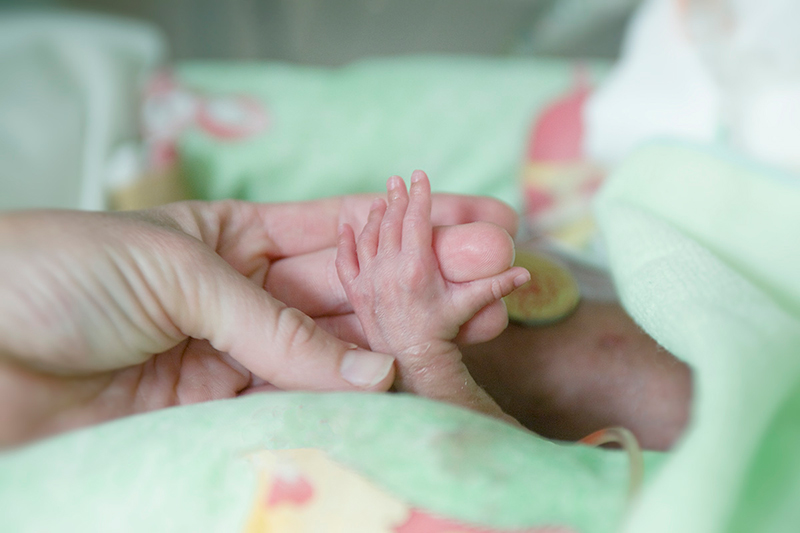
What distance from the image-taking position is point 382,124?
0.94 m

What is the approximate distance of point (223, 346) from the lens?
0.35 meters

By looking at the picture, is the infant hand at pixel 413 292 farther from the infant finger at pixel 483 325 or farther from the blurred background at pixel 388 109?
the blurred background at pixel 388 109

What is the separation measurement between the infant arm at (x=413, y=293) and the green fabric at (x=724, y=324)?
4.2 inches

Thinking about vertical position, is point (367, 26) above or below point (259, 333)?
above

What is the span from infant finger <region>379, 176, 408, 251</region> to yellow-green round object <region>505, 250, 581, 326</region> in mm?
87

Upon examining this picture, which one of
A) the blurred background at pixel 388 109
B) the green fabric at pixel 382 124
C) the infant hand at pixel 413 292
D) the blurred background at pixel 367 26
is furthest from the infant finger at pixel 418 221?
the blurred background at pixel 367 26

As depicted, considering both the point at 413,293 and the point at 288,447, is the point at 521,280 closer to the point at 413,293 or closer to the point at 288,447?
the point at 413,293

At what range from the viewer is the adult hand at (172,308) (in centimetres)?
27

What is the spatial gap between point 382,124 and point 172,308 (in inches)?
26.2

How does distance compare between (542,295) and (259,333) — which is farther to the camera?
(542,295)

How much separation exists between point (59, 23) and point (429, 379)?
3.78 ft

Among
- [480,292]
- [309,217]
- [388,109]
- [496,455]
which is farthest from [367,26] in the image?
[496,455]

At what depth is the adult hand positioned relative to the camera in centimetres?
27

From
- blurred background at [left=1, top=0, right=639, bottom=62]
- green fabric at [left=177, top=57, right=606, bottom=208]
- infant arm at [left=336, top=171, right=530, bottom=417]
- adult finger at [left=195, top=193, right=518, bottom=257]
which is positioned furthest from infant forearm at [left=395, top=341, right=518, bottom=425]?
blurred background at [left=1, top=0, right=639, bottom=62]
